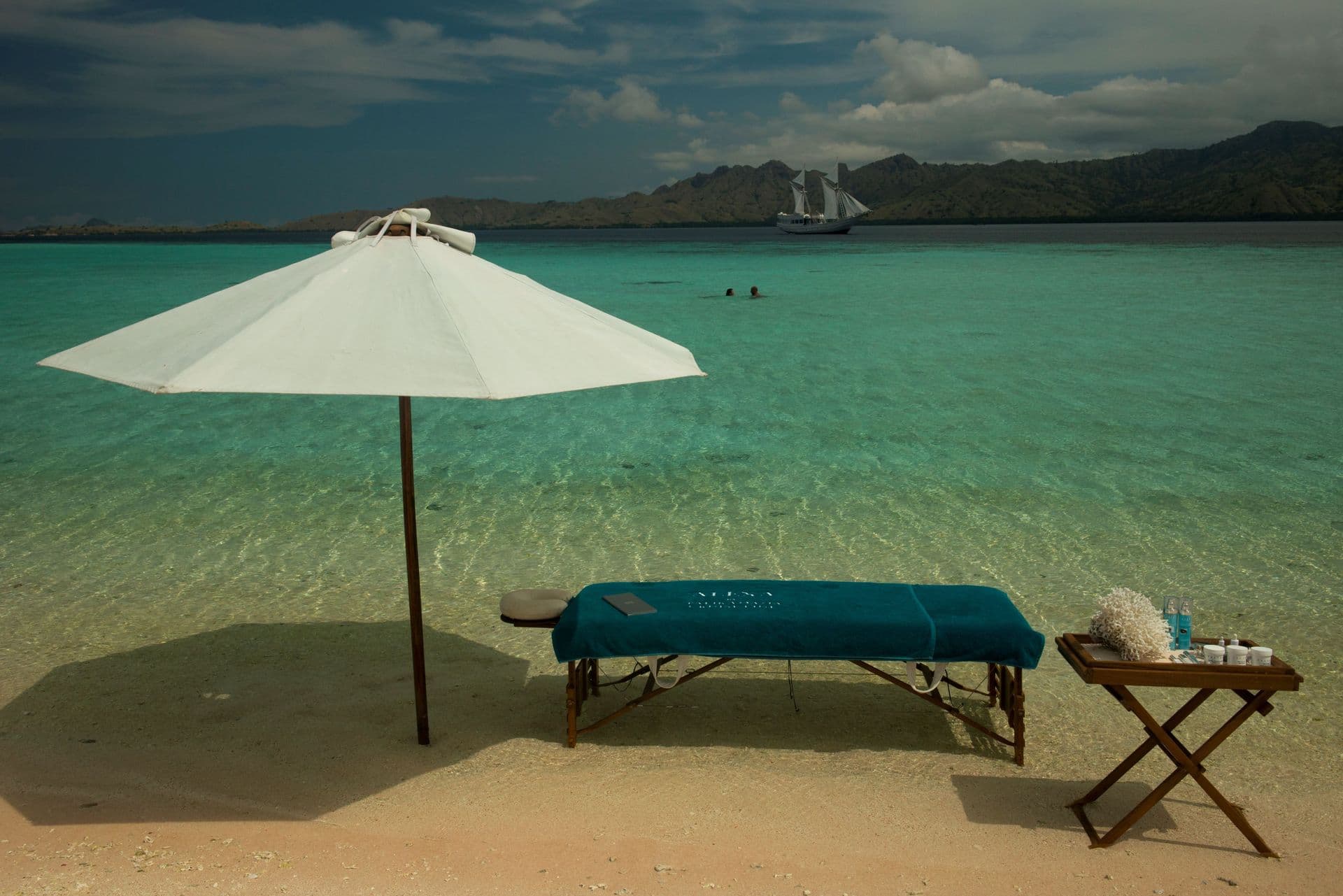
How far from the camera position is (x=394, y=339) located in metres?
3.41

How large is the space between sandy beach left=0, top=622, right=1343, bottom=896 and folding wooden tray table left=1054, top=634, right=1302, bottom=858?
11 cm

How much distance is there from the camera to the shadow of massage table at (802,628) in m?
3.90

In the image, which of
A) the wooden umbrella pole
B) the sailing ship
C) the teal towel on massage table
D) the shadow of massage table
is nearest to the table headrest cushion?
the shadow of massage table

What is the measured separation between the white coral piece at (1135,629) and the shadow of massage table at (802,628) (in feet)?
1.14

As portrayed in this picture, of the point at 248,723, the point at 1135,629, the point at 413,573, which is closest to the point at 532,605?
the point at 413,573

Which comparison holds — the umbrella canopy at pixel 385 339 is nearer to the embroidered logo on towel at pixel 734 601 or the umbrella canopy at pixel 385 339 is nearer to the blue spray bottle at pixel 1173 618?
the embroidered logo on towel at pixel 734 601

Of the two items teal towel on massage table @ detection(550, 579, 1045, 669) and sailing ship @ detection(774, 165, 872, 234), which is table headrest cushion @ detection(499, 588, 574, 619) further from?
sailing ship @ detection(774, 165, 872, 234)

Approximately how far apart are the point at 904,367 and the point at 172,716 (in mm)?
13435

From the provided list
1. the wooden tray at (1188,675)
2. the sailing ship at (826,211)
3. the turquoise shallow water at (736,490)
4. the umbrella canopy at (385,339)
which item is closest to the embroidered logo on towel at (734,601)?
the umbrella canopy at (385,339)

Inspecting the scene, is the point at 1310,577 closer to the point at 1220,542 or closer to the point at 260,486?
the point at 1220,542

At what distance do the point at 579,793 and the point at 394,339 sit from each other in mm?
1840

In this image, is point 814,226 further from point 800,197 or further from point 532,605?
point 532,605

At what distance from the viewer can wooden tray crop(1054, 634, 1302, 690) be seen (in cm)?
Result: 331

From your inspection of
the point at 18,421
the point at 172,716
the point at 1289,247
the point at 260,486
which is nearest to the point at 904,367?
the point at 260,486
